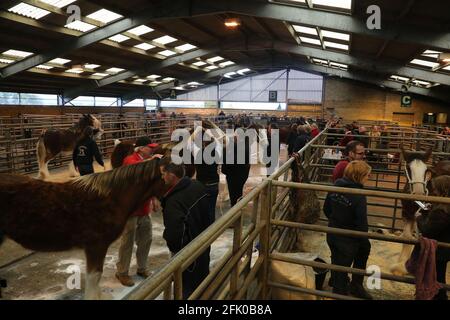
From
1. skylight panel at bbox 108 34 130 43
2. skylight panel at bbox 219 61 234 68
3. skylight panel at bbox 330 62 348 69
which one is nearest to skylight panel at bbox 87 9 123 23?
skylight panel at bbox 108 34 130 43

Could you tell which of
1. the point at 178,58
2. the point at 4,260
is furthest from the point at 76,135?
the point at 178,58

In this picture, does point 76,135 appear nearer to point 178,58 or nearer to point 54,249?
point 54,249

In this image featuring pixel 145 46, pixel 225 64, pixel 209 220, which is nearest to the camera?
pixel 209 220

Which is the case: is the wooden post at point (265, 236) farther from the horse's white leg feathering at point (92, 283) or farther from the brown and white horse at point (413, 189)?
the brown and white horse at point (413, 189)

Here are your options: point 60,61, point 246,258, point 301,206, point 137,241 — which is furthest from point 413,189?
point 60,61

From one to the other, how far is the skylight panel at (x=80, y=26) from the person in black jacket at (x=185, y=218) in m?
10.5

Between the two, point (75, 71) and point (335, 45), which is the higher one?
point (335, 45)

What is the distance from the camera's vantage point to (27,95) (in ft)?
61.4

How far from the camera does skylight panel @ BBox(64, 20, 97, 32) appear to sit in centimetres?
1094

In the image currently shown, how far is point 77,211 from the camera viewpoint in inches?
109

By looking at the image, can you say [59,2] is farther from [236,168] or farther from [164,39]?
[236,168]

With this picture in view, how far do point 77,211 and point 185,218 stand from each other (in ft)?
3.46

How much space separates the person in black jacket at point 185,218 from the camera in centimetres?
233

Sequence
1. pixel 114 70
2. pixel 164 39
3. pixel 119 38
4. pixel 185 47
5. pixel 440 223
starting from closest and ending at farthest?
pixel 440 223 → pixel 119 38 → pixel 164 39 → pixel 185 47 → pixel 114 70
